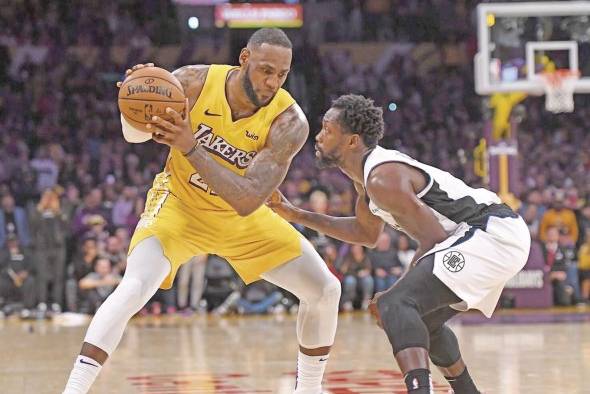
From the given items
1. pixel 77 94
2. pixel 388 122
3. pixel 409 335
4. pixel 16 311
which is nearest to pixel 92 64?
pixel 77 94

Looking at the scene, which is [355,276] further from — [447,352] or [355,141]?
[355,141]

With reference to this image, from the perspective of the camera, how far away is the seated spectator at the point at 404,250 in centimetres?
1391

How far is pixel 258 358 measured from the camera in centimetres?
871

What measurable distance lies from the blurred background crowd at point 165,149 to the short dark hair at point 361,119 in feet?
27.3

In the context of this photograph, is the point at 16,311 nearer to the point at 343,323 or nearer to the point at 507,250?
the point at 343,323

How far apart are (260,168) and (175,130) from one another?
1.86 feet

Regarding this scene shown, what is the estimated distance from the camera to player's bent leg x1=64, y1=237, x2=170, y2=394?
197 inches

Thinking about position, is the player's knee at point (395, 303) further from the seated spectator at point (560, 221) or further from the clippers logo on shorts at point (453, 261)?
the seated spectator at point (560, 221)

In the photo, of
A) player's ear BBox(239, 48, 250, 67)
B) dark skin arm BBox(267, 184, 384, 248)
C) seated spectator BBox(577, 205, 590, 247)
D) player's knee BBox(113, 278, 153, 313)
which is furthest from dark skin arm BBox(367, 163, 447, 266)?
seated spectator BBox(577, 205, 590, 247)

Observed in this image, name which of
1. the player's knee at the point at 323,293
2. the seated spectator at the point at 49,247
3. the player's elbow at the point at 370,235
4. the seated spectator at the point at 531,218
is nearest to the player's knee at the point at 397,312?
the player's knee at the point at 323,293

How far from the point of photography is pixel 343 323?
39.9 ft

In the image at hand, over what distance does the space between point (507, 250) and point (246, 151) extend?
1.48 meters

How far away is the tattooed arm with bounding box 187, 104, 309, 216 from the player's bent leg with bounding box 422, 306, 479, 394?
1.05 metres

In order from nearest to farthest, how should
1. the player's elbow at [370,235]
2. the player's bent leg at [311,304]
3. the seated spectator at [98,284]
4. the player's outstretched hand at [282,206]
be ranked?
the player's bent leg at [311,304] < the player's elbow at [370,235] < the player's outstretched hand at [282,206] < the seated spectator at [98,284]
